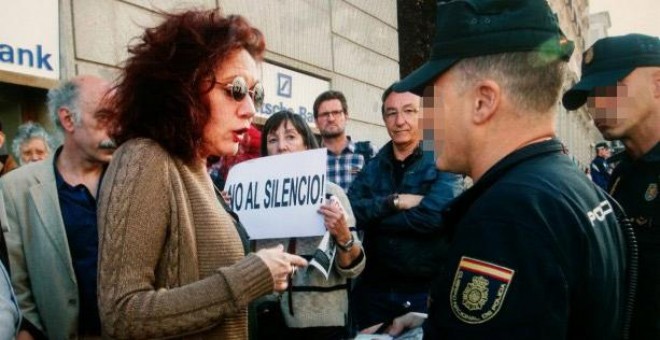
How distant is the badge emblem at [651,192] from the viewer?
2133mm

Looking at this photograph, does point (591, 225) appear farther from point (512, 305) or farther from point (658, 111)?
point (658, 111)

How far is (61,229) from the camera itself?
2.30 metres

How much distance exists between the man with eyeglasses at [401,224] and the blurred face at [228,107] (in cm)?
131

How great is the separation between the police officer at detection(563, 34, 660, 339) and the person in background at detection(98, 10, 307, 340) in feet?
5.05

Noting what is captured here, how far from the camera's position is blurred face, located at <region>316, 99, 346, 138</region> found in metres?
4.70

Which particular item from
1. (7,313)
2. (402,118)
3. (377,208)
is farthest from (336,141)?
(7,313)

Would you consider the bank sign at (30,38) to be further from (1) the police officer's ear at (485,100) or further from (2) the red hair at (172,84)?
(1) the police officer's ear at (485,100)

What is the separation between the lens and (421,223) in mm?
2803

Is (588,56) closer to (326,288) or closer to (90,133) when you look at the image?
(326,288)

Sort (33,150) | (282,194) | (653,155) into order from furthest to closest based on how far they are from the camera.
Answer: (33,150)
(282,194)
(653,155)

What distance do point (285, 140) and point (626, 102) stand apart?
72.2 inches

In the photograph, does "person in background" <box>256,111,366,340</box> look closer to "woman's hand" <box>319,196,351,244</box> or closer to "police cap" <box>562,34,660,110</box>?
"woman's hand" <box>319,196,351,244</box>

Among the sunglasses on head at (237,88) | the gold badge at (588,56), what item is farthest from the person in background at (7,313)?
the gold badge at (588,56)

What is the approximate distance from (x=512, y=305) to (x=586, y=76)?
194 centimetres
